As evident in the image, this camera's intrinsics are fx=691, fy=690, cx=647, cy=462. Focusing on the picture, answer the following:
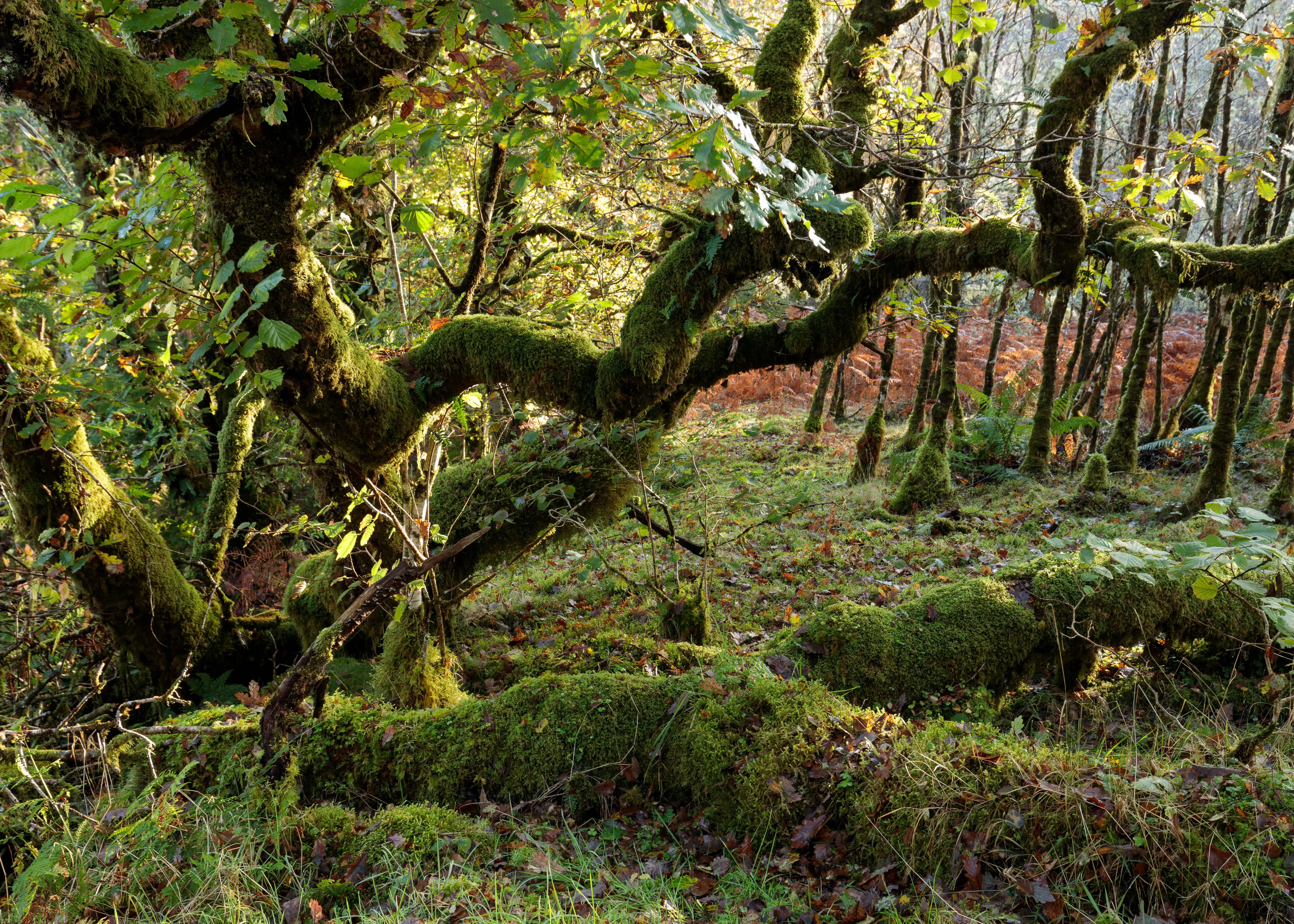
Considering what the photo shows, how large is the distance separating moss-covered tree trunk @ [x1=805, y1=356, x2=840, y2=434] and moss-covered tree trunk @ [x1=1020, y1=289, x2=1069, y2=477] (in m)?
3.30

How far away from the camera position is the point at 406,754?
362 centimetres

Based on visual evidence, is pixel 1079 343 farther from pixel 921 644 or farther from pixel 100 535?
pixel 100 535

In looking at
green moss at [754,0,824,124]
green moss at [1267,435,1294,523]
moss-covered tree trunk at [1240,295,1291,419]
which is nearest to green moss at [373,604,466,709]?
green moss at [754,0,824,124]

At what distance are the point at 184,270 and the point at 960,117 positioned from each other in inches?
368

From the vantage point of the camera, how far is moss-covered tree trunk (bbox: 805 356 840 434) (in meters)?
12.2

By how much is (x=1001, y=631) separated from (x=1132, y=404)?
6924 millimetres

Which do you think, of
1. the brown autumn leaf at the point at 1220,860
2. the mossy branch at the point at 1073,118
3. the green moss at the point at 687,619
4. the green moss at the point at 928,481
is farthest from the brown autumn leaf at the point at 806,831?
the green moss at the point at 928,481

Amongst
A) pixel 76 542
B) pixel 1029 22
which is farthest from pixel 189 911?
pixel 1029 22

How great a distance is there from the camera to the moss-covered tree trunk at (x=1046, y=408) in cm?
927

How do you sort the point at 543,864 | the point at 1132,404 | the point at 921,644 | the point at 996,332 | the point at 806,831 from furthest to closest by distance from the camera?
the point at 996,332, the point at 1132,404, the point at 921,644, the point at 806,831, the point at 543,864

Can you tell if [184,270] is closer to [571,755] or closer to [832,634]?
[571,755]

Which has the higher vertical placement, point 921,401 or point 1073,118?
point 1073,118

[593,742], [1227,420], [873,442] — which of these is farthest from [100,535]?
[1227,420]

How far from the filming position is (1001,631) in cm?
421
